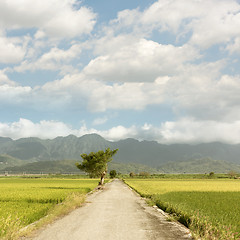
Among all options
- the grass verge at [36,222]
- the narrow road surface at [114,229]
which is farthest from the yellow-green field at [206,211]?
the grass verge at [36,222]

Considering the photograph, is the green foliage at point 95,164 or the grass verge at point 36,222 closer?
the grass verge at point 36,222

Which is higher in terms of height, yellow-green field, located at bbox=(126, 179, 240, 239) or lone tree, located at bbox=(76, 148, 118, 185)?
lone tree, located at bbox=(76, 148, 118, 185)

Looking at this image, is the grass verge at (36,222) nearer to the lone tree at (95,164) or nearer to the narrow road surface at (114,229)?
the narrow road surface at (114,229)

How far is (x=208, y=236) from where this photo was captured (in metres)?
12.8

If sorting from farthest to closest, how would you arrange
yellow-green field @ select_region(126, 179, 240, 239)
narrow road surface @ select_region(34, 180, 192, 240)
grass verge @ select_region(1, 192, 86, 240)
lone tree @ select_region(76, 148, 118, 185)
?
1. lone tree @ select_region(76, 148, 118, 185)
2. narrow road surface @ select_region(34, 180, 192, 240)
3. yellow-green field @ select_region(126, 179, 240, 239)
4. grass verge @ select_region(1, 192, 86, 240)

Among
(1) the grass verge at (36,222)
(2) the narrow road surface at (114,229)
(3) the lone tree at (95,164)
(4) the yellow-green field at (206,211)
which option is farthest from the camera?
(3) the lone tree at (95,164)

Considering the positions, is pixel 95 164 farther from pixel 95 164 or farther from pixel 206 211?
pixel 206 211

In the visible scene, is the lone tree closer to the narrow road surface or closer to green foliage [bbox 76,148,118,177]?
green foliage [bbox 76,148,118,177]

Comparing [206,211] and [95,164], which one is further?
[95,164]

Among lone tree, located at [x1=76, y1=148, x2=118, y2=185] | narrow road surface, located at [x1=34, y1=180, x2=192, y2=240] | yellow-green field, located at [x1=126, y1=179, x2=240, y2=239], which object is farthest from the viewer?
lone tree, located at [x1=76, y1=148, x2=118, y2=185]

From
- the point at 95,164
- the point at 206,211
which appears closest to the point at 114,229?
the point at 206,211

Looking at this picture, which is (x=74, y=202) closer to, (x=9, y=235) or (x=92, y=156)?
(x=9, y=235)

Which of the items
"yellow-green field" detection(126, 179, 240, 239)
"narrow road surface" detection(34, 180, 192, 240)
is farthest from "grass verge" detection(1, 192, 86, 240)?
"yellow-green field" detection(126, 179, 240, 239)

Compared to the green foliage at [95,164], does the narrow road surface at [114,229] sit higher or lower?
lower
